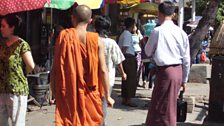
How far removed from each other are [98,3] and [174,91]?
12.8ft

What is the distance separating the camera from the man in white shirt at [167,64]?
236 inches

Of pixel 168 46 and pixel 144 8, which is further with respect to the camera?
pixel 144 8

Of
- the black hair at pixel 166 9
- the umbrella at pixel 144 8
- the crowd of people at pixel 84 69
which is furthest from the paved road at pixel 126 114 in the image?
the umbrella at pixel 144 8

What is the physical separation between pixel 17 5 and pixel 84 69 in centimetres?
278

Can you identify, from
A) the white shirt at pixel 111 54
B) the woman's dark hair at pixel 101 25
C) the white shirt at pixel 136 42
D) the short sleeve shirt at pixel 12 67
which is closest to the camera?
the short sleeve shirt at pixel 12 67

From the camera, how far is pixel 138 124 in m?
8.12

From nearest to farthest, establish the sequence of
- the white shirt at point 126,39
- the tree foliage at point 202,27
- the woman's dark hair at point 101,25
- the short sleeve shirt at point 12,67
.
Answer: the short sleeve shirt at point 12,67 < the woman's dark hair at point 101,25 < the white shirt at point 126,39 < the tree foliage at point 202,27

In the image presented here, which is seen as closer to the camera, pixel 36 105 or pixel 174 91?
pixel 174 91

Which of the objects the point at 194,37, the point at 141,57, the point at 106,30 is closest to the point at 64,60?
the point at 106,30

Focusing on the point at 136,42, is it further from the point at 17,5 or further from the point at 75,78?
the point at 75,78

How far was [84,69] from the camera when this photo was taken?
503 centimetres

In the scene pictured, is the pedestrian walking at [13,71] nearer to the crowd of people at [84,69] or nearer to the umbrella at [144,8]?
the crowd of people at [84,69]

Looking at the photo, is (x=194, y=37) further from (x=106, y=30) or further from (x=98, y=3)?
(x=106, y=30)

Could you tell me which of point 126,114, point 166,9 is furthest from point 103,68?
point 126,114
